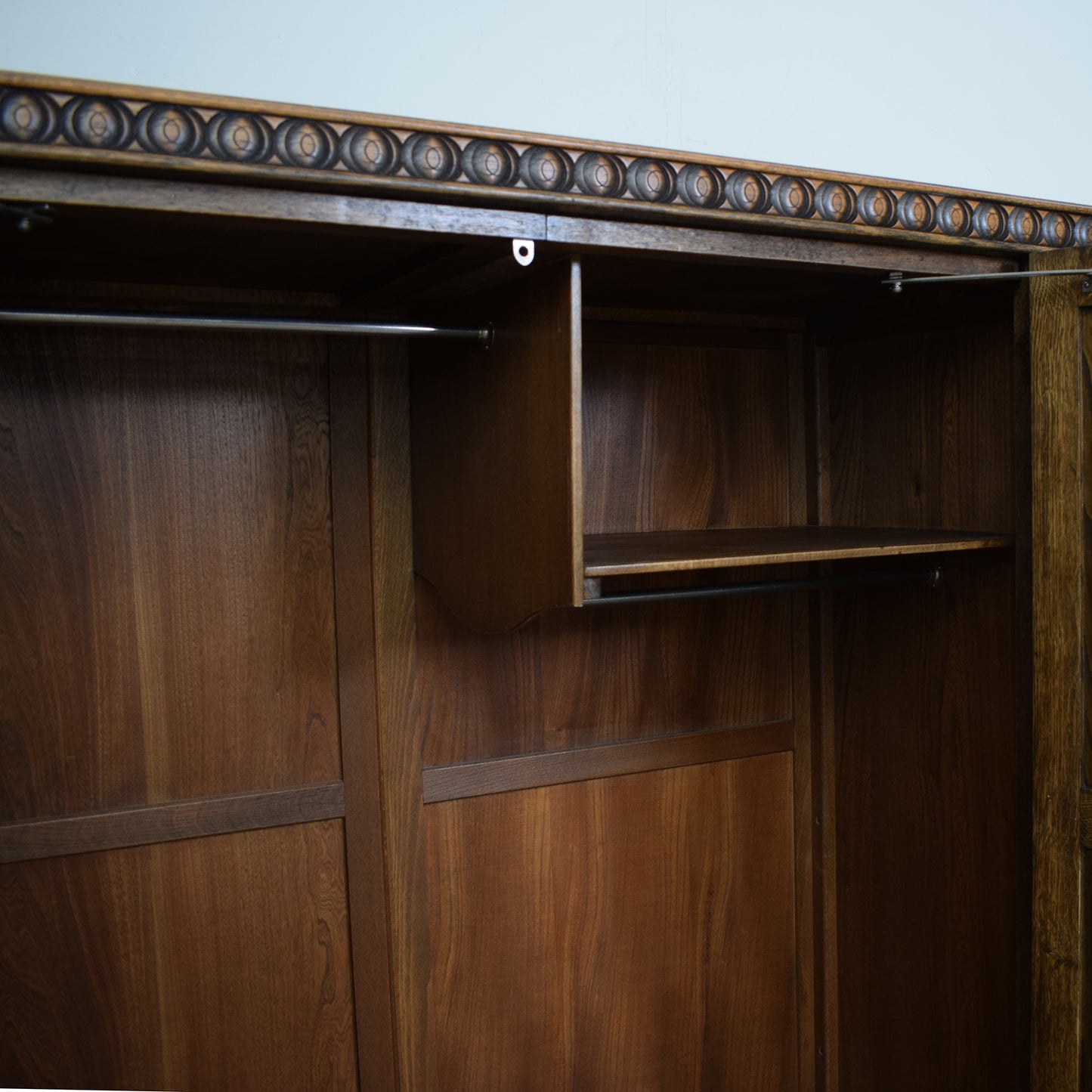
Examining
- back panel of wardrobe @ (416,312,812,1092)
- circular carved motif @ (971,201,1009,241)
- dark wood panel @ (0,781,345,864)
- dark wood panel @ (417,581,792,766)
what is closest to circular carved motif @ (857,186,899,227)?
circular carved motif @ (971,201,1009,241)

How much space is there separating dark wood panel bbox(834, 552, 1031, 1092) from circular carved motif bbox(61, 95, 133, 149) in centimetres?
136

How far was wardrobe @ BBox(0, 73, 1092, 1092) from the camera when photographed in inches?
50.6

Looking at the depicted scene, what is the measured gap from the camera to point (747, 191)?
1.30m

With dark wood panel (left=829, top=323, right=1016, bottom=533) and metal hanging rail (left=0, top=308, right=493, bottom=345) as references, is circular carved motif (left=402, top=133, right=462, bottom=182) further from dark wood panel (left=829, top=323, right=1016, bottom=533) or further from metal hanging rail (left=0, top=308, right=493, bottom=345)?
dark wood panel (left=829, top=323, right=1016, bottom=533)

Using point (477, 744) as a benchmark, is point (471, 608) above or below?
above

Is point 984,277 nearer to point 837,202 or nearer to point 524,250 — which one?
point 837,202

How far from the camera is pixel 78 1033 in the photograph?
1.47 m

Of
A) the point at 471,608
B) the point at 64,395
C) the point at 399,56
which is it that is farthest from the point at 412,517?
the point at 399,56

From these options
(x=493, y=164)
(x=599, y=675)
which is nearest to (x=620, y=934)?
(x=599, y=675)

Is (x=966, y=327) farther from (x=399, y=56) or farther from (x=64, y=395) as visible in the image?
(x=64, y=395)

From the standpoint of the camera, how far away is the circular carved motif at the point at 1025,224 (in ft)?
4.93

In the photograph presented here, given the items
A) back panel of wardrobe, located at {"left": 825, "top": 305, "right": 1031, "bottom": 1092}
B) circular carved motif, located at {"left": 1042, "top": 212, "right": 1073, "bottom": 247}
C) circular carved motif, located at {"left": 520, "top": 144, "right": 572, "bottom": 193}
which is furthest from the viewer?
back panel of wardrobe, located at {"left": 825, "top": 305, "right": 1031, "bottom": 1092}

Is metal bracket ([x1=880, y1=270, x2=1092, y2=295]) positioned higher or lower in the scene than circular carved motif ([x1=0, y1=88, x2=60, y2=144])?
lower

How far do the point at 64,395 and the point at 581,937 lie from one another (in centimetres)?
118
